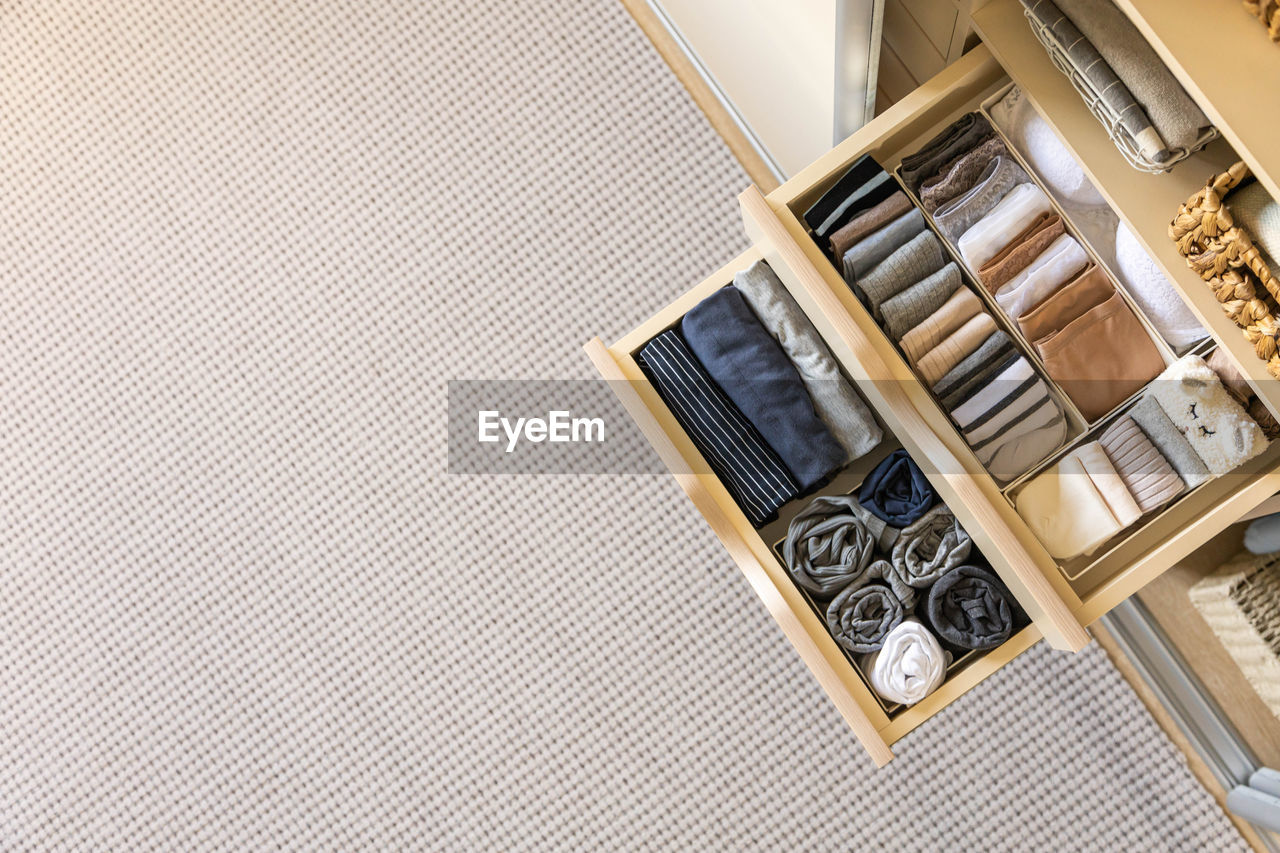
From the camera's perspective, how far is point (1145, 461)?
2.80ft

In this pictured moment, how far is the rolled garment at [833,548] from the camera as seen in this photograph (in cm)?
97

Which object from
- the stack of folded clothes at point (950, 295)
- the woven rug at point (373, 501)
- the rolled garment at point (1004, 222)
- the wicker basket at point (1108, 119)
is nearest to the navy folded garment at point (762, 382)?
the stack of folded clothes at point (950, 295)

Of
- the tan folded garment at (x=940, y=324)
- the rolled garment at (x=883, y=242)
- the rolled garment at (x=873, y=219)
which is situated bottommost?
the tan folded garment at (x=940, y=324)

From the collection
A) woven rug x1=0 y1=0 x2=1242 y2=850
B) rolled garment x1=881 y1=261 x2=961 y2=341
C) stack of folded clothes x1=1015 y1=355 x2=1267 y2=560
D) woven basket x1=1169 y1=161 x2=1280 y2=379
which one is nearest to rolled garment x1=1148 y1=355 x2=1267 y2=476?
stack of folded clothes x1=1015 y1=355 x2=1267 y2=560

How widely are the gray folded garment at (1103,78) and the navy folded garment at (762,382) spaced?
0.37m

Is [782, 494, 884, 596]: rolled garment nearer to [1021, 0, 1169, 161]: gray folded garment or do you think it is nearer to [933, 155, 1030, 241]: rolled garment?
[933, 155, 1030, 241]: rolled garment

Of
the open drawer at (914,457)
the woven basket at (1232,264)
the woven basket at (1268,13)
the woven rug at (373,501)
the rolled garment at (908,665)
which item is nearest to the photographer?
the woven basket at (1268,13)

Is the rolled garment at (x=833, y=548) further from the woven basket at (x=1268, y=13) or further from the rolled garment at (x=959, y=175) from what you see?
the woven basket at (x=1268, y=13)

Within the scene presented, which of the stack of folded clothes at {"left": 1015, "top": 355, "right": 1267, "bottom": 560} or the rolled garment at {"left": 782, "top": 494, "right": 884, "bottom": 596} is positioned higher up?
the rolled garment at {"left": 782, "top": 494, "right": 884, "bottom": 596}

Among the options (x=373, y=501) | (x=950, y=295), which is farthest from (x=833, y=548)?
(x=373, y=501)

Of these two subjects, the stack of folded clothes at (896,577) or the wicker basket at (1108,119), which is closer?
the wicker basket at (1108,119)

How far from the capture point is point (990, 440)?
903mm

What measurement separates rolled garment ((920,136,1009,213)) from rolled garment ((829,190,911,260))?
0.02m

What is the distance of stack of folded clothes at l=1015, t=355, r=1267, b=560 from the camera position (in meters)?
0.82
